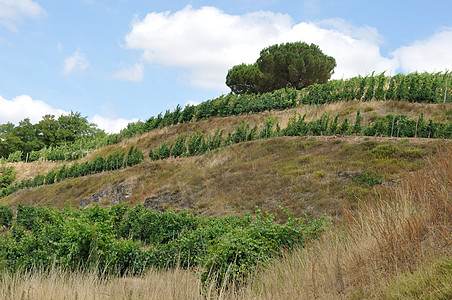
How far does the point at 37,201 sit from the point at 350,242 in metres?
20.2

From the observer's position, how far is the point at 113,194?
1573cm

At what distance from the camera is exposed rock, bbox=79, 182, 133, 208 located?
49.7 ft

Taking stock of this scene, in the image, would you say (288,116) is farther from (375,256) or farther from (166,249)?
(375,256)

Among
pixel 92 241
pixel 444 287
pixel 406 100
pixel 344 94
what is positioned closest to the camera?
pixel 444 287

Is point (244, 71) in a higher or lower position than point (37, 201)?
higher

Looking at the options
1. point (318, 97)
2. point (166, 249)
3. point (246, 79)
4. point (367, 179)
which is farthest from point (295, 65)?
point (166, 249)

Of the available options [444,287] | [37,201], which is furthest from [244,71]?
[444,287]

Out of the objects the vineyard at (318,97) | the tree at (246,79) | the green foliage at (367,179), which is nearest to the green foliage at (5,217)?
the vineyard at (318,97)

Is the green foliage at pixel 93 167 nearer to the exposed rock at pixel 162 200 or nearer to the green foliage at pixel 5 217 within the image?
the exposed rock at pixel 162 200

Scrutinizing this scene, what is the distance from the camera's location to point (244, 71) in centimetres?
3108

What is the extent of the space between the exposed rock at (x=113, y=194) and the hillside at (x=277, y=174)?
2.3 inches

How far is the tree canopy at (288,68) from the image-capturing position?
26.7 m

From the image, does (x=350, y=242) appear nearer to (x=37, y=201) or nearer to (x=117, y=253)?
(x=117, y=253)

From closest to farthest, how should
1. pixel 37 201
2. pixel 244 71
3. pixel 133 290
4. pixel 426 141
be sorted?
pixel 133 290 → pixel 426 141 → pixel 37 201 → pixel 244 71
